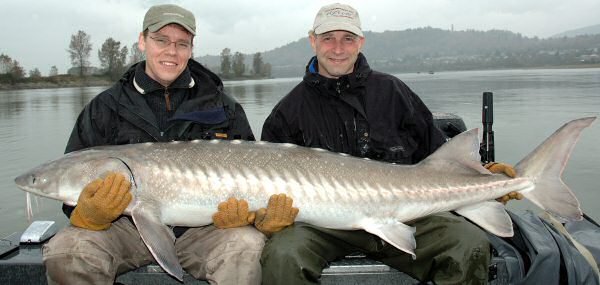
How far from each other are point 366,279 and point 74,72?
9361 cm

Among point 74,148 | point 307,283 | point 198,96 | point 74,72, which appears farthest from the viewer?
point 74,72

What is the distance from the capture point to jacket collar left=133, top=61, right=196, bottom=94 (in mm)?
3844

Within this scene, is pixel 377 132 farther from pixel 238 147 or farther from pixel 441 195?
pixel 238 147

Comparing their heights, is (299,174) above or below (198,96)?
below

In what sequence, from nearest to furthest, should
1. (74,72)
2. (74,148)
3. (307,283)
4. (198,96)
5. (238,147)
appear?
(307,283) → (238,147) → (74,148) → (198,96) → (74,72)

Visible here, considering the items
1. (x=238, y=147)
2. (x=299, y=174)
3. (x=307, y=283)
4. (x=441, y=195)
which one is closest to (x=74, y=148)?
(x=238, y=147)

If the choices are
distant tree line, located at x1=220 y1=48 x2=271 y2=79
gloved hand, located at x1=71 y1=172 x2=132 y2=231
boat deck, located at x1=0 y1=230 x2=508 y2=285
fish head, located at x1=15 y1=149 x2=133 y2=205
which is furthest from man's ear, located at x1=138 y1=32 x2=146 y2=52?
distant tree line, located at x1=220 y1=48 x2=271 y2=79

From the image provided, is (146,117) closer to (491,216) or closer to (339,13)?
(339,13)

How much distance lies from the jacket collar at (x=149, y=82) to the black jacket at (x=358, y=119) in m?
0.79

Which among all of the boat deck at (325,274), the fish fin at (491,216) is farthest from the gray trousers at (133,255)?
the fish fin at (491,216)

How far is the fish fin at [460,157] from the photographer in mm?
3557

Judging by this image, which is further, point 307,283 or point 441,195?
point 441,195

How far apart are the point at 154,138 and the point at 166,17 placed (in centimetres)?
92

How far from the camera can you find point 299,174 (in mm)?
3336
